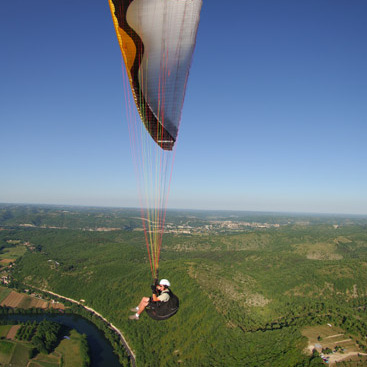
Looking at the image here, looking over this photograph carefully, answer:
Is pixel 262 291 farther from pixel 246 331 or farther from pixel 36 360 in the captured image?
pixel 36 360

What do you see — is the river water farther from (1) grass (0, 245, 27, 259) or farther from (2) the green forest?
(1) grass (0, 245, 27, 259)

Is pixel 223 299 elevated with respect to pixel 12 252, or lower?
elevated

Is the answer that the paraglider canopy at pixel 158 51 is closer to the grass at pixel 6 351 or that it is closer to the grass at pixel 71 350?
the grass at pixel 71 350

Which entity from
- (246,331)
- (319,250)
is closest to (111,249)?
(246,331)

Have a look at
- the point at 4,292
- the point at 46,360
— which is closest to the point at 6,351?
the point at 46,360

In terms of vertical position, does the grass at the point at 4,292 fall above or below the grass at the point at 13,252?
below

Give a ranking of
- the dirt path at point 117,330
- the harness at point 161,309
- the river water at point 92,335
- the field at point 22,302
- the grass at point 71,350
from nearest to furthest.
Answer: the harness at point 161,309, the grass at point 71,350, the dirt path at point 117,330, the river water at point 92,335, the field at point 22,302

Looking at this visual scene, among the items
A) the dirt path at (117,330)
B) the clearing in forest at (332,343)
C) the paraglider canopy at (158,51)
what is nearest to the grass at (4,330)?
the dirt path at (117,330)

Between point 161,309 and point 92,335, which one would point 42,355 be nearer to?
point 92,335

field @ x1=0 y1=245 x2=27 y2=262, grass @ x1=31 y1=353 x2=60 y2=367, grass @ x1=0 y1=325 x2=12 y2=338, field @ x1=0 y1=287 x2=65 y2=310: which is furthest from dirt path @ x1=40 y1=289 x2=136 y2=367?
field @ x1=0 y1=245 x2=27 y2=262
